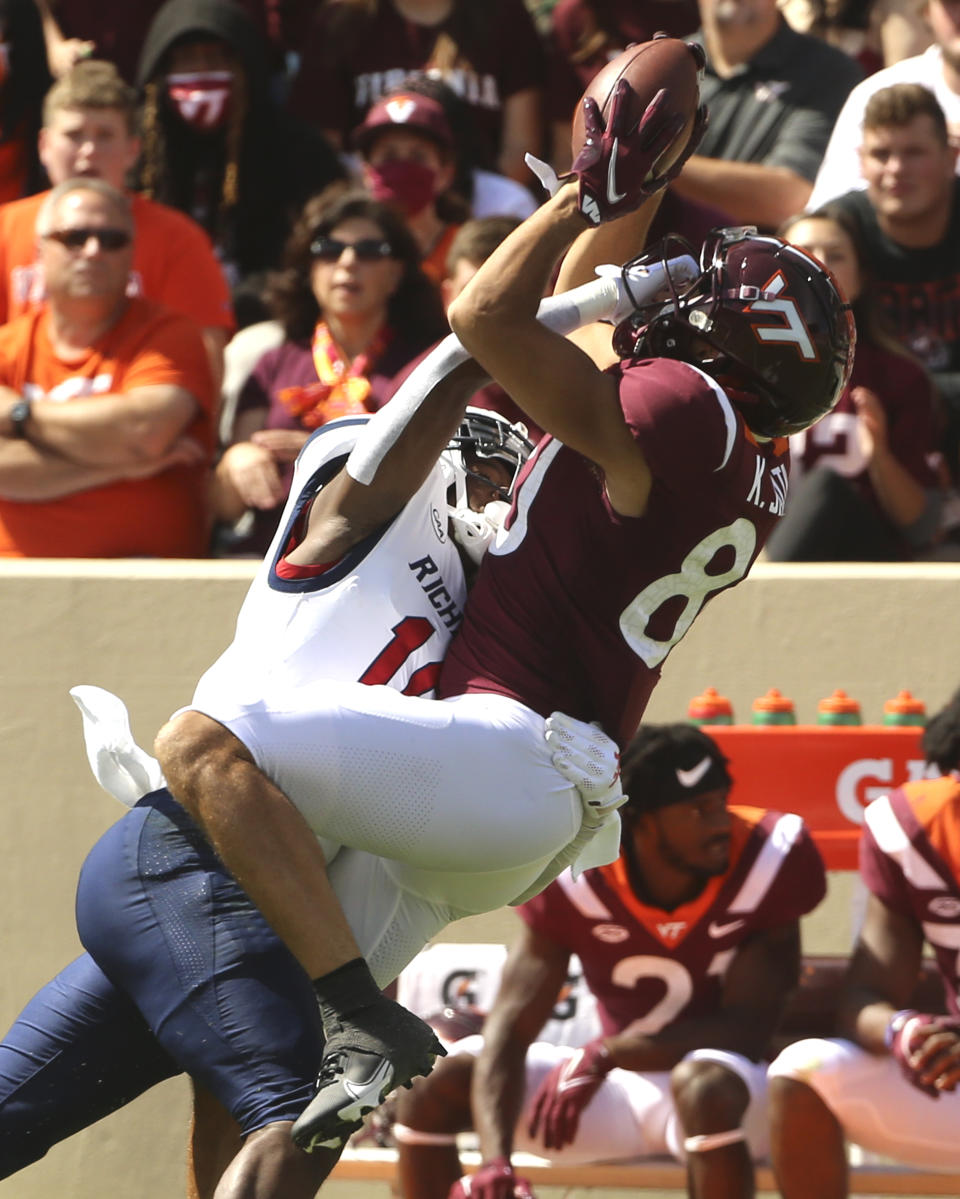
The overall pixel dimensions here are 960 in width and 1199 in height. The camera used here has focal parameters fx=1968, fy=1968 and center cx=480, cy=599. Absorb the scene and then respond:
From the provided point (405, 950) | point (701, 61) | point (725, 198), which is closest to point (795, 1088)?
point (405, 950)

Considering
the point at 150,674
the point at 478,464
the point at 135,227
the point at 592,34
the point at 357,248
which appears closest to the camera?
the point at 478,464

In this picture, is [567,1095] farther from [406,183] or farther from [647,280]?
[406,183]

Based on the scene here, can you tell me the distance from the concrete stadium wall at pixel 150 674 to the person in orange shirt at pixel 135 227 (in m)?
1.14

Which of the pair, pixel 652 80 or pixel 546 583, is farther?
pixel 546 583

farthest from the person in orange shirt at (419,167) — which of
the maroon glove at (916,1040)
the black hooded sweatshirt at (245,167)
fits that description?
the maroon glove at (916,1040)

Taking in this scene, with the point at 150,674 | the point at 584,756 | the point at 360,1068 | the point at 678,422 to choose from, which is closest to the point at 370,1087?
the point at 360,1068

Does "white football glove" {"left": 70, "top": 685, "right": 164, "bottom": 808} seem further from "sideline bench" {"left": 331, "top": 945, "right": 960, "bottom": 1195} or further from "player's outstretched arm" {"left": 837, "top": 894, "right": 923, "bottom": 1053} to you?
"player's outstretched arm" {"left": 837, "top": 894, "right": 923, "bottom": 1053}

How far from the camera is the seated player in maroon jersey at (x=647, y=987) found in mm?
4703

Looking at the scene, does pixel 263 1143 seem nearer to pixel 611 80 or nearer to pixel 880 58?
pixel 611 80

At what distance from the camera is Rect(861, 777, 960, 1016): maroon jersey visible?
4.75 meters

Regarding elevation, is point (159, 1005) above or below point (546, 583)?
below

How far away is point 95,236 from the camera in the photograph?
582cm

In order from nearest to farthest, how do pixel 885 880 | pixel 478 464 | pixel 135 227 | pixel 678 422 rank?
pixel 678 422
pixel 478 464
pixel 885 880
pixel 135 227

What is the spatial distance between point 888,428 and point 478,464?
8.52 feet
